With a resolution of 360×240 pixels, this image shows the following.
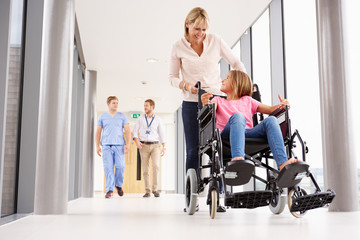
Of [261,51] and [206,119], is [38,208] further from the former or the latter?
[261,51]

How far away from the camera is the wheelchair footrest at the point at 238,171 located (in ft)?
6.16

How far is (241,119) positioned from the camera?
204 cm

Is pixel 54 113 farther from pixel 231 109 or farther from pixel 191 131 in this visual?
pixel 231 109

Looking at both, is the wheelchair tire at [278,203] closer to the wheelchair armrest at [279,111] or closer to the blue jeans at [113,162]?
the wheelchair armrest at [279,111]

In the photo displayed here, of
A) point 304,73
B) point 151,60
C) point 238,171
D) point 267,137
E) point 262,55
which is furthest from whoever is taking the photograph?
point 151,60

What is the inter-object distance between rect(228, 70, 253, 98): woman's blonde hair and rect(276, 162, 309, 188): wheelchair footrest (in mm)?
701

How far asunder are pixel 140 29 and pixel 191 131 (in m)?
3.10

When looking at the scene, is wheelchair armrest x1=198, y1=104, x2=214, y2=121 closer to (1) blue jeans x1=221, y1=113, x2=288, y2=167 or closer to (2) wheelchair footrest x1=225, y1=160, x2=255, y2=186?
(1) blue jeans x1=221, y1=113, x2=288, y2=167

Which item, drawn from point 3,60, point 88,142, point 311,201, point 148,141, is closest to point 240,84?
point 311,201

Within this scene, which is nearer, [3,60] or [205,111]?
[3,60]

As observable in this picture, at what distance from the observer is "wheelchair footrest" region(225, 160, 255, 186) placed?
1879 millimetres

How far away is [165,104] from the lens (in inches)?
430

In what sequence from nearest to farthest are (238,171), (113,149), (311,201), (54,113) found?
(311,201) < (238,171) < (54,113) < (113,149)

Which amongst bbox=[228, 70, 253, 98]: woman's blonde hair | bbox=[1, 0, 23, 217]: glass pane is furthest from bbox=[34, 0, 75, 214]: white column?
bbox=[228, 70, 253, 98]: woman's blonde hair
